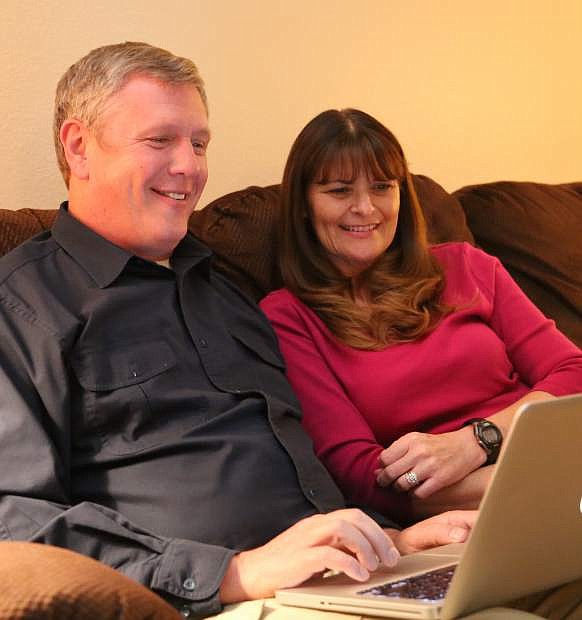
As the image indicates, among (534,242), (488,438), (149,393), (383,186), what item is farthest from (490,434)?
(534,242)

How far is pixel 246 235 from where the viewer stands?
2.07 metres

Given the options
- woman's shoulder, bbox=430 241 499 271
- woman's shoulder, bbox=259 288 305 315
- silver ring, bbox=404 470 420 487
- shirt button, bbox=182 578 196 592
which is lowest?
silver ring, bbox=404 470 420 487

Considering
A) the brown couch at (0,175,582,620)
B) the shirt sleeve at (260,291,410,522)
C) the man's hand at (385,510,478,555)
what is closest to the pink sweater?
the shirt sleeve at (260,291,410,522)

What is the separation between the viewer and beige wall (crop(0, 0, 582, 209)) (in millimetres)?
2041

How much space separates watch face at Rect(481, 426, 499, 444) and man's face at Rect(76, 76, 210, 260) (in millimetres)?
602

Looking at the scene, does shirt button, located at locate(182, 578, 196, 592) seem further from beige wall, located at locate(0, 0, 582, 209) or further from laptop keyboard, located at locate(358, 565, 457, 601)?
beige wall, located at locate(0, 0, 582, 209)

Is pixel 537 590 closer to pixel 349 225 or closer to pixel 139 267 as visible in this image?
pixel 139 267

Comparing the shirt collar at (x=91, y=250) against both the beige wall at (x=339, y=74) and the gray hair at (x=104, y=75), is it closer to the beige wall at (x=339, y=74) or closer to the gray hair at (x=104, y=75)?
the gray hair at (x=104, y=75)

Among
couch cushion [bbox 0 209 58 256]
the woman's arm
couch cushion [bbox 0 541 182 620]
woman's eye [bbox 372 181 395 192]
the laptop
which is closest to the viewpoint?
couch cushion [bbox 0 541 182 620]

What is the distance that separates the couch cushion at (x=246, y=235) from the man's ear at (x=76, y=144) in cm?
37

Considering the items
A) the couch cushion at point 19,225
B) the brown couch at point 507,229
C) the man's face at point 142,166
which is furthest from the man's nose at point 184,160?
the brown couch at point 507,229

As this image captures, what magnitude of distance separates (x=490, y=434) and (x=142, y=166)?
72cm

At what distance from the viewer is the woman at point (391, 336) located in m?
1.88

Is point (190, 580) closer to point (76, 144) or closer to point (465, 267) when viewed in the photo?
point (76, 144)
